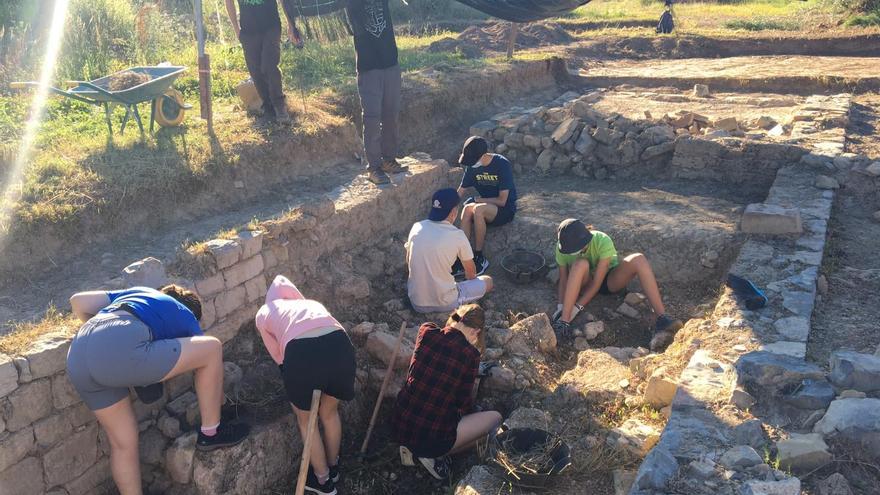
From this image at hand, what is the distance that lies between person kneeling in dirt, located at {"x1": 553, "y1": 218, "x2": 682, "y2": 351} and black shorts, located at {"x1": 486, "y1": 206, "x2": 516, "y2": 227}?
1.24 metres

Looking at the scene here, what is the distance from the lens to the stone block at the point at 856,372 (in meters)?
3.79

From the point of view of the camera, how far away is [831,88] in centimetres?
1180

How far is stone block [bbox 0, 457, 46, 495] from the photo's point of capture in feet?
12.4

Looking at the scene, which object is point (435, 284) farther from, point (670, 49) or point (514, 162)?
point (670, 49)

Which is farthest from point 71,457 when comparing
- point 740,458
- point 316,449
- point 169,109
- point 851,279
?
point 851,279

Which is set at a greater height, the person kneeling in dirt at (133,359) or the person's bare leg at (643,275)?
the person kneeling in dirt at (133,359)

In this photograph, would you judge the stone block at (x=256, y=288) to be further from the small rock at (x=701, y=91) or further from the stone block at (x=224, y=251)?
the small rock at (x=701, y=91)

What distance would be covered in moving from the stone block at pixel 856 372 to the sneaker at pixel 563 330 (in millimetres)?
2407

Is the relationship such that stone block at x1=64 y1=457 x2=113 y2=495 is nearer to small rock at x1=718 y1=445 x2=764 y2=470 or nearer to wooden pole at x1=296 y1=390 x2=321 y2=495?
wooden pole at x1=296 y1=390 x2=321 y2=495

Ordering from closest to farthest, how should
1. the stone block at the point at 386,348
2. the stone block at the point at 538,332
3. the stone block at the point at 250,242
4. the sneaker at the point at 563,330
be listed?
the stone block at the point at 386,348 → the stone block at the point at 250,242 → the stone block at the point at 538,332 → the sneaker at the point at 563,330

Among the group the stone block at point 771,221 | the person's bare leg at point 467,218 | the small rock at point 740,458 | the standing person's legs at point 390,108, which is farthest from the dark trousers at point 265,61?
the small rock at point 740,458

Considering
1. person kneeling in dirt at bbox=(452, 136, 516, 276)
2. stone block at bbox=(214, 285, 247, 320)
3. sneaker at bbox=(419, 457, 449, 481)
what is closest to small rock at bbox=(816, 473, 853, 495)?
sneaker at bbox=(419, 457, 449, 481)

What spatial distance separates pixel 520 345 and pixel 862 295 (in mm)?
2632

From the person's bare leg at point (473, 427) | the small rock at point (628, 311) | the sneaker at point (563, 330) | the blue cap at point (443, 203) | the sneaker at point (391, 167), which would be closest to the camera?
the person's bare leg at point (473, 427)
